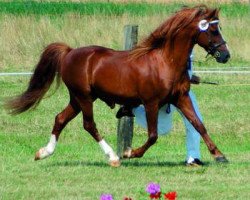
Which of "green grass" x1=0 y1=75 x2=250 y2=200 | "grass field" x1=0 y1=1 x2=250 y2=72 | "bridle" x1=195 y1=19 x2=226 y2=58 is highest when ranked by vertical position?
"bridle" x1=195 y1=19 x2=226 y2=58

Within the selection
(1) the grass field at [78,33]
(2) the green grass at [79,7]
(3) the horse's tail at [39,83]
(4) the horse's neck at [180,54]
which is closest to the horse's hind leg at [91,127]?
(3) the horse's tail at [39,83]

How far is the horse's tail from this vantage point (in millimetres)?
11531

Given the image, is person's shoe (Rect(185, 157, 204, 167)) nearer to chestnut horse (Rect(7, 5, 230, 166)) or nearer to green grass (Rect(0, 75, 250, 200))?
green grass (Rect(0, 75, 250, 200))

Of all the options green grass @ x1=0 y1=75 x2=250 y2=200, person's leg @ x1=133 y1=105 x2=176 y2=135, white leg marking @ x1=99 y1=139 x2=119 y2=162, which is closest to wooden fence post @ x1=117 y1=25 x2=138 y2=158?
green grass @ x1=0 y1=75 x2=250 y2=200

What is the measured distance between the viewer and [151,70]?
1064 centimetres

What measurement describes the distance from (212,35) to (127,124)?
219cm

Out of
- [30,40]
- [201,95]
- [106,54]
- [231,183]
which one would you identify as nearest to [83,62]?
[106,54]

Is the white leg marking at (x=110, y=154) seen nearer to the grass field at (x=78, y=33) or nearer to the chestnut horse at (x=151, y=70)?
the chestnut horse at (x=151, y=70)

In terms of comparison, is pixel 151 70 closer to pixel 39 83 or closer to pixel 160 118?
pixel 160 118

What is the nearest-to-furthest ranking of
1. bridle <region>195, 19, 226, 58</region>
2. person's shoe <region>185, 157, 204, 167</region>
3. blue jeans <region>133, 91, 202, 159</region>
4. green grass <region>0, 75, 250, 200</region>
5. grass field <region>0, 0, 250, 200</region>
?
green grass <region>0, 75, 250, 200</region>
grass field <region>0, 0, 250, 200</region>
bridle <region>195, 19, 226, 58</region>
person's shoe <region>185, 157, 204, 167</region>
blue jeans <region>133, 91, 202, 159</region>

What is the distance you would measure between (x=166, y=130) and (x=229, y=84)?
24.4 feet

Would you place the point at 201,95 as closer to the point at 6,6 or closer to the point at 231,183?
the point at 231,183

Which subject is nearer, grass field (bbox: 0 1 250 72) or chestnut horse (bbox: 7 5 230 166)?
chestnut horse (bbox: 7 5 230 166)

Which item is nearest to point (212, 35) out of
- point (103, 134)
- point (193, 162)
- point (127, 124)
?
point (193, 162)
